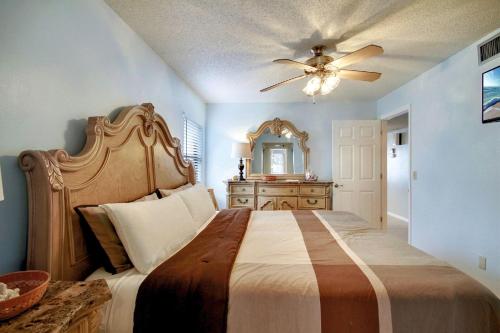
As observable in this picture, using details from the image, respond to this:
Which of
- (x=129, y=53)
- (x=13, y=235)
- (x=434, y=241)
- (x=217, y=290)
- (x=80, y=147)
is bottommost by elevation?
(x=434, y=241)

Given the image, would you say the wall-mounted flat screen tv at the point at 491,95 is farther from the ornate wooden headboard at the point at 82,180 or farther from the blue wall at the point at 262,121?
the ornate wooden headboard at the point at 82,180

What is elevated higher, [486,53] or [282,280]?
[486,53]

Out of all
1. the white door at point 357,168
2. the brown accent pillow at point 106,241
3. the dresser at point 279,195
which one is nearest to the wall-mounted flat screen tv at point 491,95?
the white door at point 357,168

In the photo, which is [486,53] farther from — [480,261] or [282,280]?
[282,280]

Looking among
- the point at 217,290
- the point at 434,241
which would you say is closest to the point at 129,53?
the point at 217,290

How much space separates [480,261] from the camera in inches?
89.2

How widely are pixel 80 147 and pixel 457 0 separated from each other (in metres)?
2.64

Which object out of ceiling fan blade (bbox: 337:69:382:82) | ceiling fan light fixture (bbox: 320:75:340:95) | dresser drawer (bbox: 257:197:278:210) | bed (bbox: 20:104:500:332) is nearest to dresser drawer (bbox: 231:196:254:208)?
dresser drawer (bbox: 257:197:278:210)

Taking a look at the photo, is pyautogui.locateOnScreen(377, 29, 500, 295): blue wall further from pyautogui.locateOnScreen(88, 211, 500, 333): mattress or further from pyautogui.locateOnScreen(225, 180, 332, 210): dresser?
pyautogui.locateOnScreen(88, 211, 500, 333): mattress

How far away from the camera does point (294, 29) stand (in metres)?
1.99

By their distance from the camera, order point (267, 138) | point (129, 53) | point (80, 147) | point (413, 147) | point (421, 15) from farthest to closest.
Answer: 1. point (267, 138)
2. point (413, 147)
3. point (129, 53)
4. point (421, 15)
5. point (80, 147)

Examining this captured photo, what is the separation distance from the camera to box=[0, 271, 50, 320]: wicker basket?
27.6 inches

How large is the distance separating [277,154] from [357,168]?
1368mm

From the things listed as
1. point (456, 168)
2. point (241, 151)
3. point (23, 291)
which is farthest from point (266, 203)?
point (23, 291)
